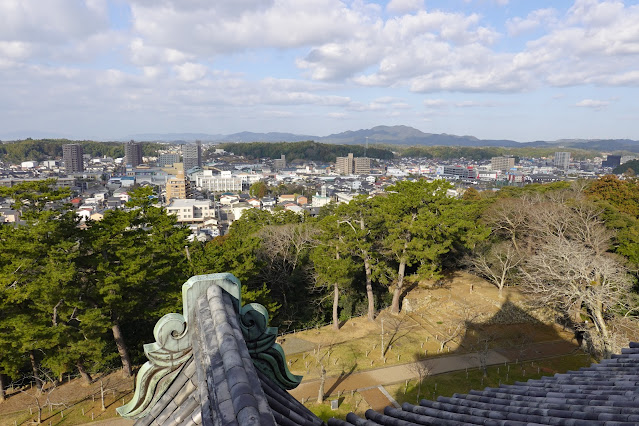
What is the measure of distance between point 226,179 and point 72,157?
185 ft

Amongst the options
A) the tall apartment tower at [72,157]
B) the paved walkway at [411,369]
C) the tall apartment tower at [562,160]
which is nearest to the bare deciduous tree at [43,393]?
the paved walkway at [411,369]

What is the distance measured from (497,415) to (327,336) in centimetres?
1486

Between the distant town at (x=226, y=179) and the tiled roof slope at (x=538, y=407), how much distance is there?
31678mm

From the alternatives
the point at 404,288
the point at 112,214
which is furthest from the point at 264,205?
the point at 112,214

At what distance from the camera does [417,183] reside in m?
18.8

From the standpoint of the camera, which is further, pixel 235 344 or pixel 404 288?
pixel 404 288

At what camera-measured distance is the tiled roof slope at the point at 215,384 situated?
2229mm

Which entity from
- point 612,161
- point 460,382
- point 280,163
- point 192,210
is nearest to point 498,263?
point 460,382

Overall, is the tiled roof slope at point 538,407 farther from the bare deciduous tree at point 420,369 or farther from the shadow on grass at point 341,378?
the shadow on grass at point 341,378

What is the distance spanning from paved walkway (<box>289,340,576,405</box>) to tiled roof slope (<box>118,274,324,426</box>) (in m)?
11.0

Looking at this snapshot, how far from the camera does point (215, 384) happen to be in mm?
2480

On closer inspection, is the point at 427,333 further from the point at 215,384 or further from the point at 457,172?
the point at 457,172

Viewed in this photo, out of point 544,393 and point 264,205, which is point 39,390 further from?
point 264,205

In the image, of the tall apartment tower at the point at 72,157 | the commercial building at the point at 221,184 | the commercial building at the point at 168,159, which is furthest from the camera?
the commercial building at the point at 168,159
